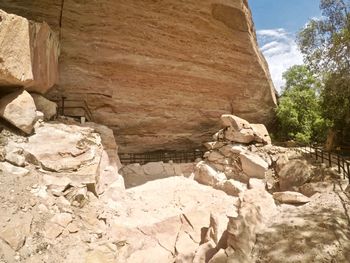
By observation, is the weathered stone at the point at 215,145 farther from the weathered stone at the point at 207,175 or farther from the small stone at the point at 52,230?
the small stone at the point at 52,230

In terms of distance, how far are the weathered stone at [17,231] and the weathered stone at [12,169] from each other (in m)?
1.22

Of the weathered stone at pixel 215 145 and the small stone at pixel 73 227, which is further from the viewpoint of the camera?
the weathered stone at pixel 215 145

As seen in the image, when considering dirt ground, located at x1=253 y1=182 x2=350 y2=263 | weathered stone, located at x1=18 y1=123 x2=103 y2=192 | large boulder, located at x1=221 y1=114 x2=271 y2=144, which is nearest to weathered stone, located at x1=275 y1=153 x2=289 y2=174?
large boulder, located at x1=221 y1=114 x2=271 y2=144

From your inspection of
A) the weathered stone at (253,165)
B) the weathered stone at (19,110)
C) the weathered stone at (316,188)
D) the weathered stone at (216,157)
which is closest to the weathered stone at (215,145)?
the weathered stone at (216,157)

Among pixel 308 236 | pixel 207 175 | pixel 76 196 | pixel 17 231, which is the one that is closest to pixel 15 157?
pixel 76 196

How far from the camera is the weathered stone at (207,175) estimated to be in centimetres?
1170

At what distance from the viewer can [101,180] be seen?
27.9 feet

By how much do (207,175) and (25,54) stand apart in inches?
353

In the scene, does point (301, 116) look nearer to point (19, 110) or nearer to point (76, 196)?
point (76, 196)

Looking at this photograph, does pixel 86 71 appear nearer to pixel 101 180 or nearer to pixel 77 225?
pixel 101 180

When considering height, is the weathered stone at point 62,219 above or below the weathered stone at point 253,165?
below

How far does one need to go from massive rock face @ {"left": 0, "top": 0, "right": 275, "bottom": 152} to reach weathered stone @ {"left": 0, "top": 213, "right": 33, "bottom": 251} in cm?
725

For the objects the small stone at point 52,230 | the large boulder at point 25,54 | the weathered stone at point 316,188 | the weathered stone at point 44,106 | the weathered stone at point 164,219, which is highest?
the large boulder at point 25,54

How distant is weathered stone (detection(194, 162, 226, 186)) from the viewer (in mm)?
11695
